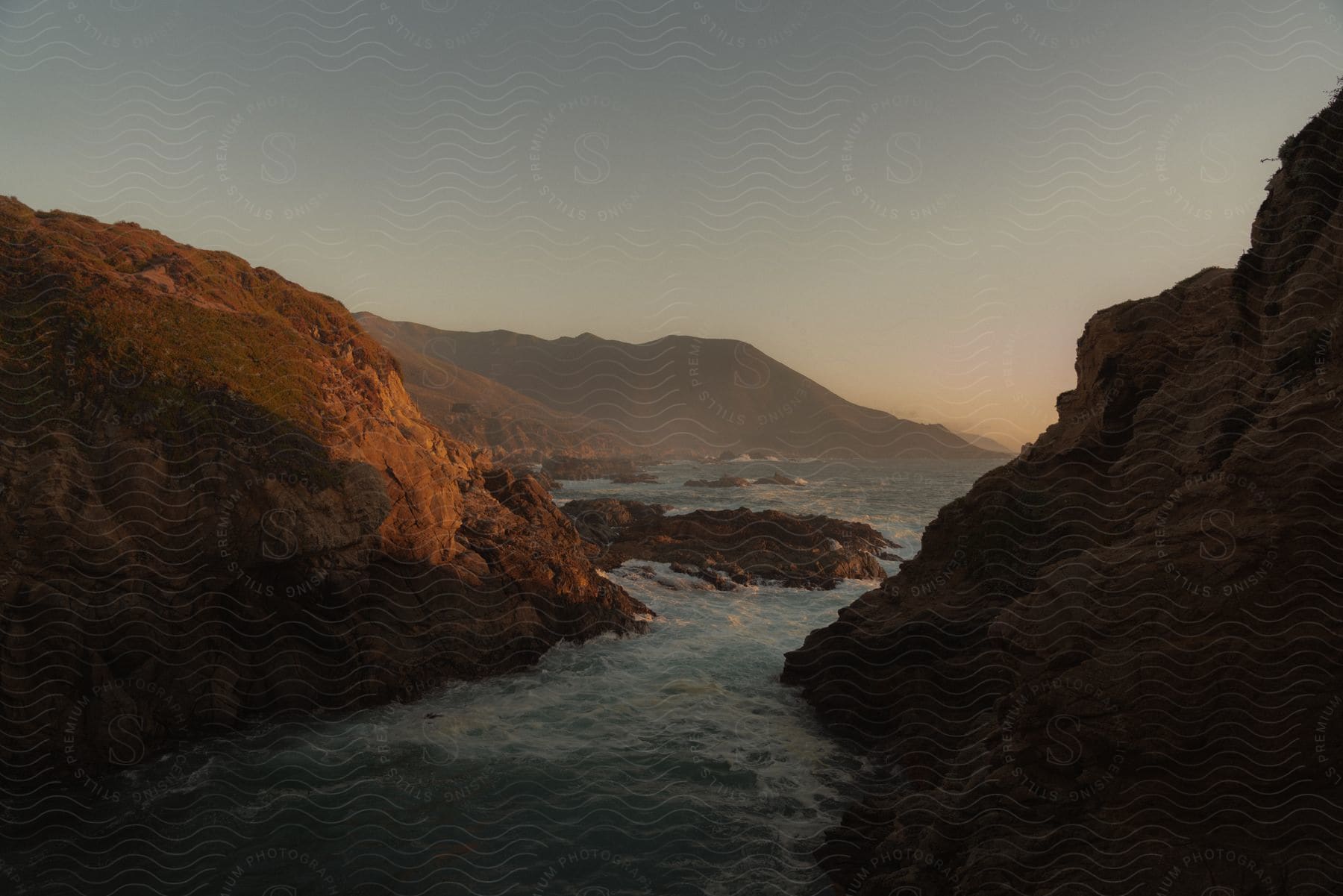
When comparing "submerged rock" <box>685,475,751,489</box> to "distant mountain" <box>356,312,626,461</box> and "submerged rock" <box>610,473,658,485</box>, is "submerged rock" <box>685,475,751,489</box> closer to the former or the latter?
"submerged rock" <box>610,473,658,485</box>

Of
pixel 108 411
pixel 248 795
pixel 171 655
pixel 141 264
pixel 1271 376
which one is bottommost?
pixel 248 795

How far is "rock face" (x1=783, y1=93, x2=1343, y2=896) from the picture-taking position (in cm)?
608

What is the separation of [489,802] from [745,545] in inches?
851

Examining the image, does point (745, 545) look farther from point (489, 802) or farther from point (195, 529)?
point (195, 529)

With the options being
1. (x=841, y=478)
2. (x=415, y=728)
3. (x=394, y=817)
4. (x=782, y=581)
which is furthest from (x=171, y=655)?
(x=841, y=478)

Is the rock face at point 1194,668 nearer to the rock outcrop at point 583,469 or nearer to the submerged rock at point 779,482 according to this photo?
the submerged rock at point 779,482

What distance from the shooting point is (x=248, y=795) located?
10406 mm

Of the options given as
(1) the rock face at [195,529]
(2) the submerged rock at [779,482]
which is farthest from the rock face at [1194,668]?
(2) the submerged rock at [779,482]

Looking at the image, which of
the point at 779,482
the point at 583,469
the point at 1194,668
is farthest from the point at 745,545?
the point at 583,469

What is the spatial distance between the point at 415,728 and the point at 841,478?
334 ft

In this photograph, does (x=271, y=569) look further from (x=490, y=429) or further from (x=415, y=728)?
(x=490, y=429)

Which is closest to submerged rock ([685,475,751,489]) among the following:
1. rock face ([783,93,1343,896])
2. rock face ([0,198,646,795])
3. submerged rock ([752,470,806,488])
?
submerged rock ([752,470,806,488])

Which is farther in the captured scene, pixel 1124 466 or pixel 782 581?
pixel 782 581

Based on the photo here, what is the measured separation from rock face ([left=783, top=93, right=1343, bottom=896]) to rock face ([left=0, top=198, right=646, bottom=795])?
417 inches
